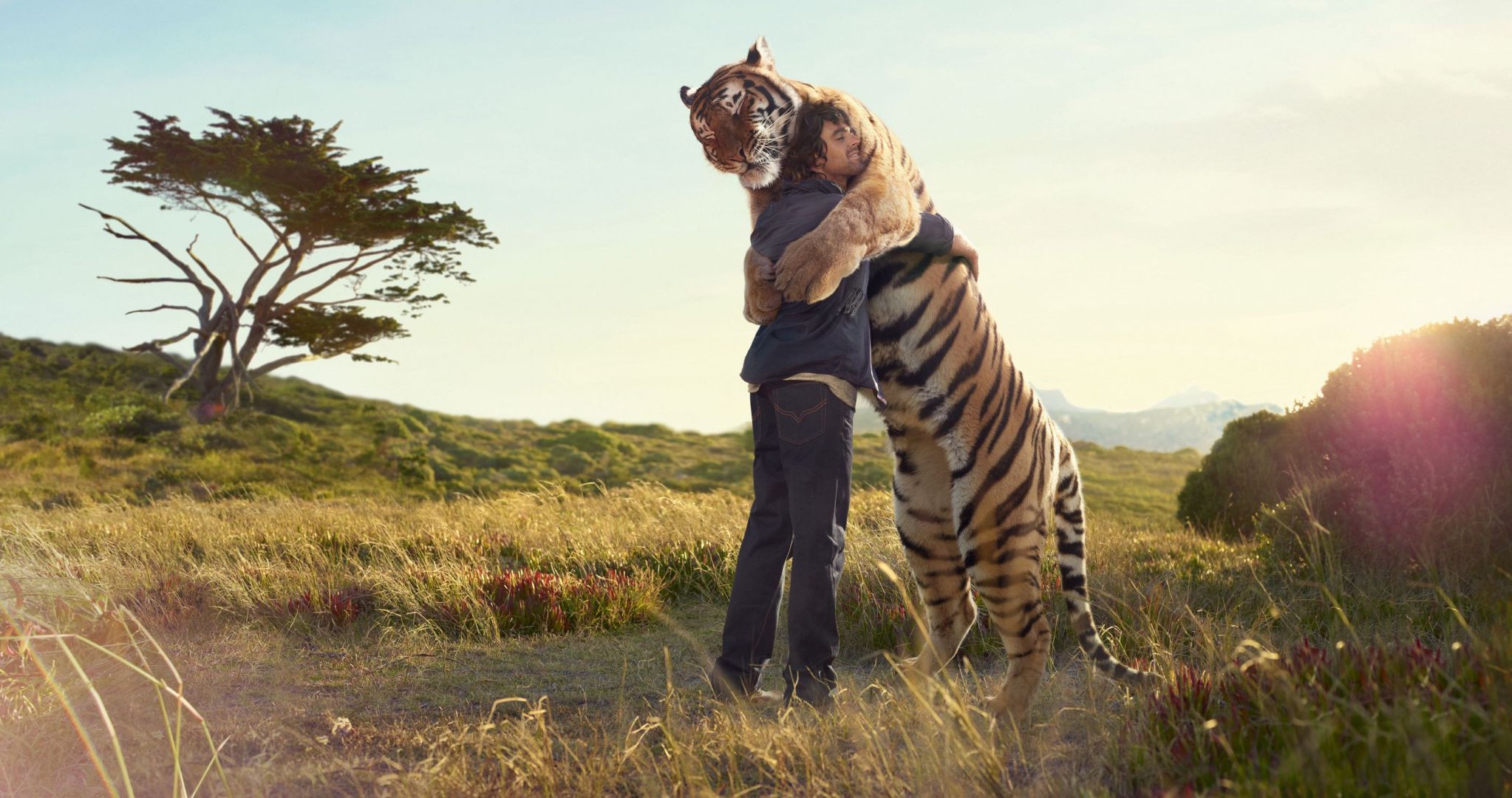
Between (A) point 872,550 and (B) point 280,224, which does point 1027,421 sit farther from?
(B) point 280,224

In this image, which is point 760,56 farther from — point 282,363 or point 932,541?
point 282,363

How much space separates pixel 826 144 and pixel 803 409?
99 cm

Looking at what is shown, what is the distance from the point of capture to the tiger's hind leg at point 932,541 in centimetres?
404

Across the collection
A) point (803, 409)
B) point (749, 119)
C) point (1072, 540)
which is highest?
point (749, 119)

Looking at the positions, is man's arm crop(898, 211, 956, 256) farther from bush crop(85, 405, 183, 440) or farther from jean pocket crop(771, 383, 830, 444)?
bush crop(85, 405, 183, 440)

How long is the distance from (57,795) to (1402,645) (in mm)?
4765

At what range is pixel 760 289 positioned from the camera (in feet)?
11.9

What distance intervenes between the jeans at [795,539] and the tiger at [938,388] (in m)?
0.34

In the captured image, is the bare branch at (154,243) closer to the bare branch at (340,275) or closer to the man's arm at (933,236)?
the bare branch at (340,275)

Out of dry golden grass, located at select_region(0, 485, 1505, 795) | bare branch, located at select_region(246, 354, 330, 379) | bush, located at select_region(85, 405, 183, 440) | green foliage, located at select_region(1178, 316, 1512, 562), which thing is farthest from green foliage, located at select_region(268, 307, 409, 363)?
green foliage, located at select_region(1178, 316, 1512, 562)

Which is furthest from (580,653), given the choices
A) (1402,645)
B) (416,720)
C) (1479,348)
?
(1479,348)

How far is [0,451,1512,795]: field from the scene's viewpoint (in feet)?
9.16

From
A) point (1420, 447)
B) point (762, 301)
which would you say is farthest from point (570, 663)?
point (1420, 447)

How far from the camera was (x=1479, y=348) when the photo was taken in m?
7.17
